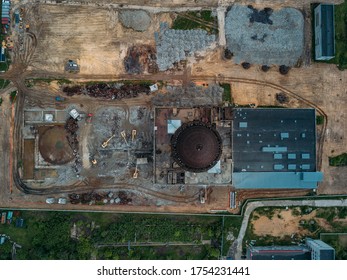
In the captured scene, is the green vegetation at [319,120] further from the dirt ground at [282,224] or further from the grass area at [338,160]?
the dirt ground at [282,224]

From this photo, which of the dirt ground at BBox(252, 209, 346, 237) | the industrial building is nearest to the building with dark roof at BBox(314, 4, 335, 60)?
the industrial building

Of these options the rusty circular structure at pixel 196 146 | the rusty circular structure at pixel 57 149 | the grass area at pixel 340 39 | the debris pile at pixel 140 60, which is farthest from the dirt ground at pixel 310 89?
the rusty circular structure at pixel 57 149

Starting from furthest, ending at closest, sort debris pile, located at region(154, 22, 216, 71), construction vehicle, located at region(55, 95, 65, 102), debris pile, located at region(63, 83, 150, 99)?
debris pile, located at region(154, 22, 216, 71) → debris pile, located at region(63, 83, 150, 99) → construction vehicle, located at region(55, 95, 65, 102)

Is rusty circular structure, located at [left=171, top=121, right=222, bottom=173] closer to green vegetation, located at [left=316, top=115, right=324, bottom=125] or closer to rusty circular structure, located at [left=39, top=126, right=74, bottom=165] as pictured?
rusty circular structure, located at [left=39, top=126, right=74, bottom=165]

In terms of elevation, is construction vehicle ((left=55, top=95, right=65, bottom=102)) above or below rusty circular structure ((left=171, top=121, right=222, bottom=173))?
above

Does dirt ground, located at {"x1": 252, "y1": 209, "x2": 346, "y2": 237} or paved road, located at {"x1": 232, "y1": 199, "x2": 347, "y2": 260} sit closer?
paved road, located at {"x1": 232, "y1": 199, "x2": 347, "y2": 260}

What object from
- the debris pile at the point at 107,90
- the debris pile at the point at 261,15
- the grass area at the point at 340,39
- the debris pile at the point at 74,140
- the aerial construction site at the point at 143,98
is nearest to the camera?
the aerial construction site at the point at 143,98

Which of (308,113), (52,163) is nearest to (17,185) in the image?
(52,163)

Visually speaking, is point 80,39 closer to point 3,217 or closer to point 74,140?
point 74,140
